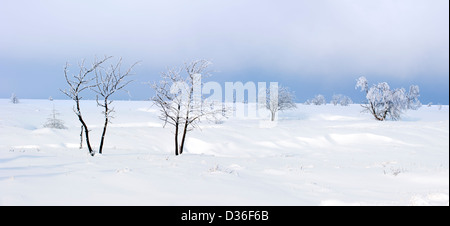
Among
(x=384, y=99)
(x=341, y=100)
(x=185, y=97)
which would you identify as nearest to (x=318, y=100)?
(x=341, y=100)

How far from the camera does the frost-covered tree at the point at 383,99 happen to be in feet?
169

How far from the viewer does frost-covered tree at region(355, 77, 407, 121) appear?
51562 millimetres

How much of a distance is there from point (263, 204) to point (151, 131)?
27.5 m

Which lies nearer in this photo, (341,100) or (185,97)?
(185,97)

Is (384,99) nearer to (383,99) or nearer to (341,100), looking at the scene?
(383,99)

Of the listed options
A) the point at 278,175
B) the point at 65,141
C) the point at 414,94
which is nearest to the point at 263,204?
the point at 278,175

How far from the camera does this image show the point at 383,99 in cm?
5166

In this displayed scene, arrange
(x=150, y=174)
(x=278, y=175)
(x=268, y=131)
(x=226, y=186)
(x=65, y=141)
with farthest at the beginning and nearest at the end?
(x=268, y=131) < (x=65, y=141) < (x=278, y=175) < (x=150, y=174) < (x=226, y=186)

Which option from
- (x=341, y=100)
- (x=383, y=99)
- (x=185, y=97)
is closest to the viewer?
(x=185, y=97)

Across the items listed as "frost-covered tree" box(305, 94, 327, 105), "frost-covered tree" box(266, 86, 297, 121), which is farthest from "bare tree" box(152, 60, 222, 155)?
"frost-covered tree" box(305, 94, 327, 105)

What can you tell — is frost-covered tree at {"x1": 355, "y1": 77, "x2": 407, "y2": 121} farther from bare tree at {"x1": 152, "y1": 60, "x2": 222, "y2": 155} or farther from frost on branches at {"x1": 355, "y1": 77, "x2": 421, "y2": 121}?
bare tree at {"x1": 152, "y1": 60, "x2": 222, "y2": 155}

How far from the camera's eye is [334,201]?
19.5ft

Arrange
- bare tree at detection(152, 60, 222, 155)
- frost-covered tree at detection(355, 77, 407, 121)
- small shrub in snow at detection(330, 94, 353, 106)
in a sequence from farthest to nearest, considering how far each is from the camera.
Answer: small shrub in snow at detection(330, 94, 353, 106) < frost-covered tree at detection(355, 77, 407, 121) < bare tree at detection(152, 60, 222, 155)
